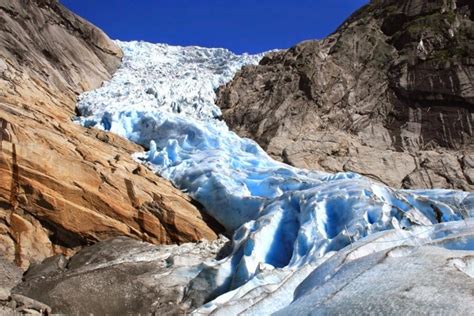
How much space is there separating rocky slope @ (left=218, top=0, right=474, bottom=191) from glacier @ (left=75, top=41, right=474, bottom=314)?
212cm

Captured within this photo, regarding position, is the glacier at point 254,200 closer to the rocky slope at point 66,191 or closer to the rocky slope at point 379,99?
the rocky slope at point 66,191

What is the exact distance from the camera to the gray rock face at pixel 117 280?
29.3 ft

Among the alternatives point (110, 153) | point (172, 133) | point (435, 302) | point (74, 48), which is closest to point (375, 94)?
point (172, 133)

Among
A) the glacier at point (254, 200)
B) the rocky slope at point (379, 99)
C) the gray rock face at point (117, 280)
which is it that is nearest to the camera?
the glacier at point (254, 200)

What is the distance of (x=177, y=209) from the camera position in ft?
43.0

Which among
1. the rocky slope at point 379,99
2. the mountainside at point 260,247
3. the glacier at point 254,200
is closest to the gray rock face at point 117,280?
the mountainside at point 260,247

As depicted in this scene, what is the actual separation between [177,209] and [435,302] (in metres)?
8.81

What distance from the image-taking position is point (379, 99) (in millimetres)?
20703

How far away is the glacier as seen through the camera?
328 inches

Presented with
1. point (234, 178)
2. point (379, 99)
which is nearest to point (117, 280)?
point (234, 178)

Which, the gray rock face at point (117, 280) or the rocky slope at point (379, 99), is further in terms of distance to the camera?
the rocky slope at point (379, 99)

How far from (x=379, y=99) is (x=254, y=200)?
31.6 ft

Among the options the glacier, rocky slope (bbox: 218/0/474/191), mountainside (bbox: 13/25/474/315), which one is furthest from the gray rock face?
rocky slope (bbox: 218/0/474/191)

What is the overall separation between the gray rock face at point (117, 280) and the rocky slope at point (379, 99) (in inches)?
308
